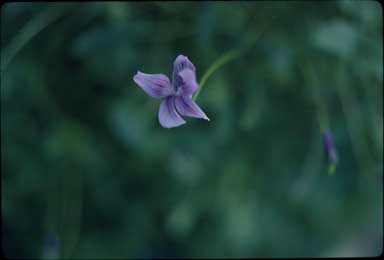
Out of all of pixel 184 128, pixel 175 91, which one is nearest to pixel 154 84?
pixel 175 91

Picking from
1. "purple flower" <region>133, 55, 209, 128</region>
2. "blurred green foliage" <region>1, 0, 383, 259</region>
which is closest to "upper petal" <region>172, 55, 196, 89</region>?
"purple flower" <region>133, 55, 209, 128</region>

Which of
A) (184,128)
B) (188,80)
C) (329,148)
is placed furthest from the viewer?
(184,128)

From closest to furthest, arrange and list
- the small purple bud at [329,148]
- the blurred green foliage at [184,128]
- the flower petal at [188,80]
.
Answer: the flower petal at [188,80] < the small purple bud at [329,148] < the blurred green foliage at [184,128]

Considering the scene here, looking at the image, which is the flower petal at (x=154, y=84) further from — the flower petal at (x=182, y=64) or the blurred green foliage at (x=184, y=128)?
the blurred green foliage at (x=184, y=128)

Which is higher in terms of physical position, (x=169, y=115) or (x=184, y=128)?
(x=184, y=128)

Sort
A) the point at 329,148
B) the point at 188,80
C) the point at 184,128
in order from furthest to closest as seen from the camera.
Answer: the point at 184,128 → the point at 329,148 → the point at 188,80

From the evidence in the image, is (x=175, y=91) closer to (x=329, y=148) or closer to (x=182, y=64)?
(x=182, y=64)

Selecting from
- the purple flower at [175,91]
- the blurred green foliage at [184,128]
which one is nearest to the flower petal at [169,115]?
the purple flower at [175,91]
